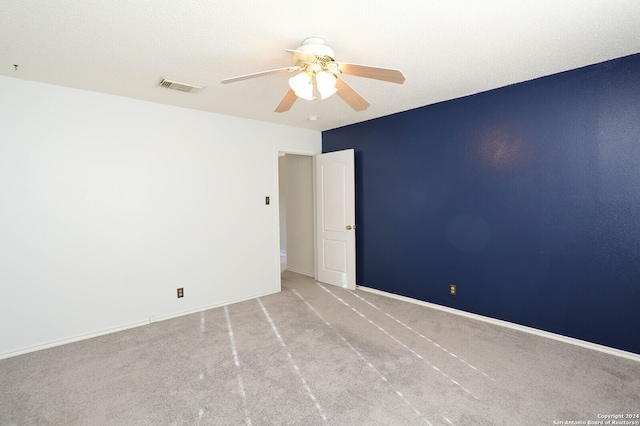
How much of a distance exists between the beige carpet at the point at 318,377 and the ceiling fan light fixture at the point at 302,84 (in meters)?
2.01

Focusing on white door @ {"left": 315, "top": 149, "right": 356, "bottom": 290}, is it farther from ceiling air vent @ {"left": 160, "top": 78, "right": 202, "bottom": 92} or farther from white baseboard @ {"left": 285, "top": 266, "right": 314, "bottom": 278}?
ceiling air vent @ {"left": 160, "top": 78, "right": 202, "bottom": 92}

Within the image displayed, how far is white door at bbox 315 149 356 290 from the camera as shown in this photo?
4.50 metres

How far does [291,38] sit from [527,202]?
8.47 feet

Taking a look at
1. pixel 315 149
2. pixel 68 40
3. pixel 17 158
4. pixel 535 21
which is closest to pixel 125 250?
pixel 17 158

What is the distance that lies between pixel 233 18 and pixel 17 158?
239cm

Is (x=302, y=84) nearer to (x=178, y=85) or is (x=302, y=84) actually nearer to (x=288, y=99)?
(x=288, y=99)

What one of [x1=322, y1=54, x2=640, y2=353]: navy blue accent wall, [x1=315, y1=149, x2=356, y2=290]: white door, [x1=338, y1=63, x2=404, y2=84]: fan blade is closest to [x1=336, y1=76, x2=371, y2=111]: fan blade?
[x1=338, y1=63, x2=404, y2=84]: fan blade

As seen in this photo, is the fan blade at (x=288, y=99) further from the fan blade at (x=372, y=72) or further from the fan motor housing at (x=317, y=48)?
the fan blade at (x=372, y=72)

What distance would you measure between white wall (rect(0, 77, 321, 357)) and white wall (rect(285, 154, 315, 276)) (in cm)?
106

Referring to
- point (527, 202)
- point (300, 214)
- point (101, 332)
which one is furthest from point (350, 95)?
point (300, 214)

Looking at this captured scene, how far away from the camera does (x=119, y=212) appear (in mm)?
3258

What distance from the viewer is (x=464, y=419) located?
1.87 metres

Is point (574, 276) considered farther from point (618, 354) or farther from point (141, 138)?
point (141, 138)

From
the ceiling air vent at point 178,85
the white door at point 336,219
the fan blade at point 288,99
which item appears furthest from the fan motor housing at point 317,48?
the white door at point 336,219
